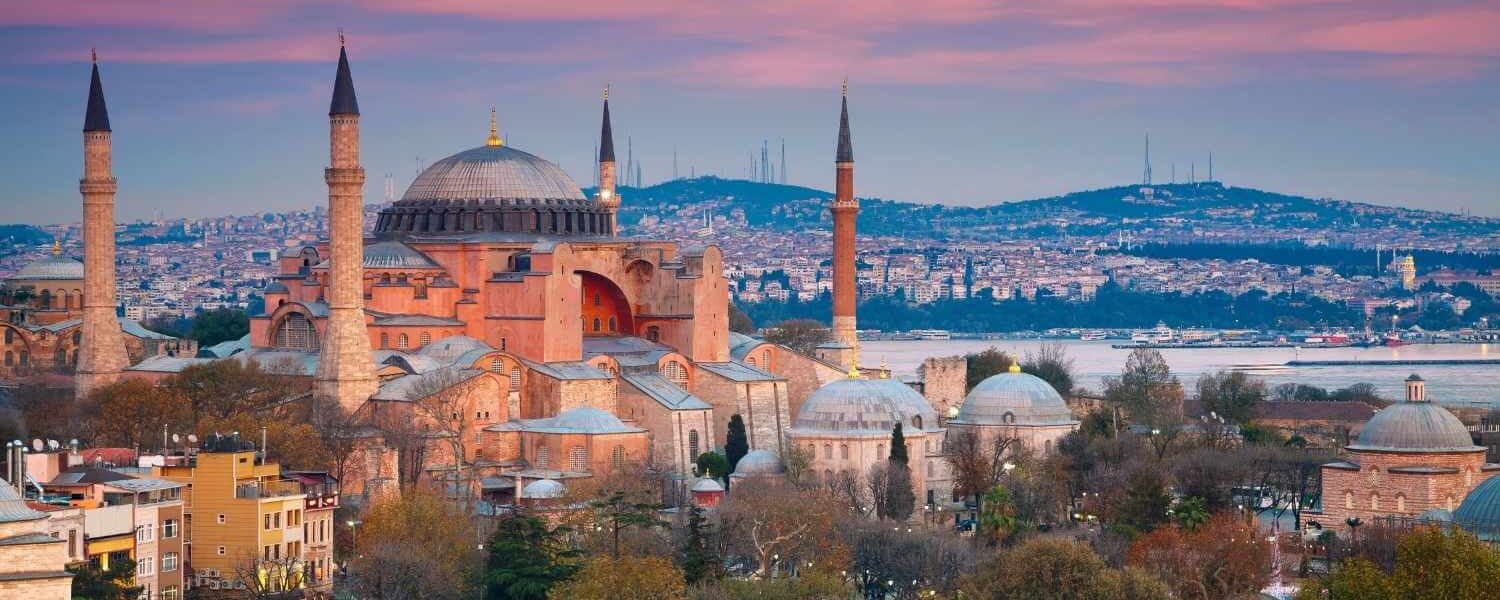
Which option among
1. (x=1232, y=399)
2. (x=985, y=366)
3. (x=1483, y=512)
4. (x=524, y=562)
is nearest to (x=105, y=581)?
(x=524, y=562)

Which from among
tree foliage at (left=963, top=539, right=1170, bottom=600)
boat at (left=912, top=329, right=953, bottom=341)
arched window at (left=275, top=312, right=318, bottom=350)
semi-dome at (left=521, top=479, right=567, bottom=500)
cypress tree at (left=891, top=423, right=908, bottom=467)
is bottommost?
tree foliage at (left=963, top=539, right=1170, bottom=600)

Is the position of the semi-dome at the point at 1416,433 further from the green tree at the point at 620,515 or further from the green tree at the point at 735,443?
the green tree at the point at 620,515

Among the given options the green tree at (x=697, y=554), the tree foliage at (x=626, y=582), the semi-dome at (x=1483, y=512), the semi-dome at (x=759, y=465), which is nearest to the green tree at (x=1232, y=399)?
the semi-dome at (x=759, y=465)

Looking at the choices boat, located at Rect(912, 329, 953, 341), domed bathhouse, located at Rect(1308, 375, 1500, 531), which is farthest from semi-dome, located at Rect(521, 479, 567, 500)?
boat, located at Rect(912, 329, 953, 341)

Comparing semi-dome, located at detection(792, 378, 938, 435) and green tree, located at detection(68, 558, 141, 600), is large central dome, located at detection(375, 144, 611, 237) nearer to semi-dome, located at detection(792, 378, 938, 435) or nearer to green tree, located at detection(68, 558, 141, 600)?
semi-dome, located at detection(792, 378, 938, 435)

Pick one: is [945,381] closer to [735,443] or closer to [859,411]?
[859,411]

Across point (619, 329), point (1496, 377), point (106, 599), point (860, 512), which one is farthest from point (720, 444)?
point (1496, 377)
